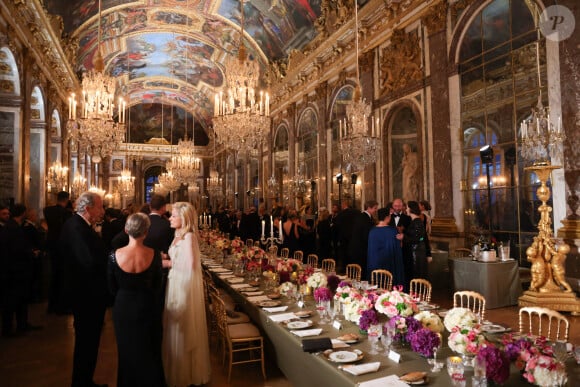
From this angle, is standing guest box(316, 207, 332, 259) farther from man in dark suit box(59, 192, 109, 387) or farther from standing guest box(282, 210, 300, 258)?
man in dark suit box(59, 192, 109, 387)

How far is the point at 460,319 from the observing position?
2746 mm

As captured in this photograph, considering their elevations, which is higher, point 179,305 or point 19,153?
point 19,153

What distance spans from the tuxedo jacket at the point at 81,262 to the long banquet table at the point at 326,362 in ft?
5.26

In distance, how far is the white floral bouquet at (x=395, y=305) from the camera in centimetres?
306

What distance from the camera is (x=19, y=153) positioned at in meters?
11.0

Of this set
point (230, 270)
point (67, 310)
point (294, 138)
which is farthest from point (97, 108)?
point (294, 138)

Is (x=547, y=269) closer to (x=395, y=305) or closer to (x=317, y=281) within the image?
(x=317, y=281)

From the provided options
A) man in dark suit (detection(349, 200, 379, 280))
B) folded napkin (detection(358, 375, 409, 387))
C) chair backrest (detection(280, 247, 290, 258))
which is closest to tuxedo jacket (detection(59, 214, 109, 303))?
folded napkin (detection(358, 375, 409, 387))

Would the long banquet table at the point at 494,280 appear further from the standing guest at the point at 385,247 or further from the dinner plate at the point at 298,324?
the dinner plate at the point at 298,324

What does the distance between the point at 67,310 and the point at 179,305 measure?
4.10 ft

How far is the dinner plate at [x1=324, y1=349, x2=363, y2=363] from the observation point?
268 cm

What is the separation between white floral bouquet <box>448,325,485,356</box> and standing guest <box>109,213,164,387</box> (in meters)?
2.30

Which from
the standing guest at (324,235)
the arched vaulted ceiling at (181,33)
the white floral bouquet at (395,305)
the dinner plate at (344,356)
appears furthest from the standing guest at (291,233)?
the arched vaulted ceiling at (181,33)

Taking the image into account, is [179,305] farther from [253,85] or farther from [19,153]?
[19,153]
